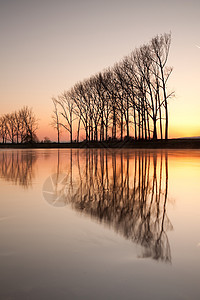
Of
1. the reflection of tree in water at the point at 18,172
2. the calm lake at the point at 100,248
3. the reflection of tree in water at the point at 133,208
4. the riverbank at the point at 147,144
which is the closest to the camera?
the calm lake at the point at 100,248

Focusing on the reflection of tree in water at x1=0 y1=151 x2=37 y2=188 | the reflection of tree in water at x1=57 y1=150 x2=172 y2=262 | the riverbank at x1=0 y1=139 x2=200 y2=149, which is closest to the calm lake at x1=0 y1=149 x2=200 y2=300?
the reflection of tree in water at x1=57 y1=150 x2=172 y2=262

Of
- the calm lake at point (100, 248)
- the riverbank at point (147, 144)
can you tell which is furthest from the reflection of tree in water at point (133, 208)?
the riverbank at point (147, 144)

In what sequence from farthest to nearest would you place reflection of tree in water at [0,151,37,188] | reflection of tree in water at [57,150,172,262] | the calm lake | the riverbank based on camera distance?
the riverbank < reflection of tree in water at [0,151,37,188] < reflection of tree in water at [57,150,172,262] < the calm lake

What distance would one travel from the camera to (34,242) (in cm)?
296

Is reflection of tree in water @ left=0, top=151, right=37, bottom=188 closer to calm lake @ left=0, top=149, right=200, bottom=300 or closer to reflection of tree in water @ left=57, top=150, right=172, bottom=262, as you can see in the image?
reflection of tree in water @ left=57, top=150, right=172, bottom=262

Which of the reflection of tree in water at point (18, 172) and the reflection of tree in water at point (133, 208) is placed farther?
the reflection of tree in water at point (18, 172)

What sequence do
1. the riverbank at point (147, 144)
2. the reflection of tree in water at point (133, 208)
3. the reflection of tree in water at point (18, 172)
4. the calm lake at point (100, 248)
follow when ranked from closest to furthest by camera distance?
the calm lake at point (100, 248) < the reflection of tree in water at point (133, 208) < the reflection of tree in water at point (18, 172) < the riverbank at point (147, 144)

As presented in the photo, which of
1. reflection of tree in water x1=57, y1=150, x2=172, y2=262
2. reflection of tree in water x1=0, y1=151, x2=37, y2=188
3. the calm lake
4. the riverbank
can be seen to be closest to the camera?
the calm lake

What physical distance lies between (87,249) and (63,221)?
1.10 meters

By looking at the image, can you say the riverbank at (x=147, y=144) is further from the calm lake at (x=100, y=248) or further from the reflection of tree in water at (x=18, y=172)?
the calm lake at (x=100, y=248)

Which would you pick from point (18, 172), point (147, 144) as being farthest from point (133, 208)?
point (147, 144)

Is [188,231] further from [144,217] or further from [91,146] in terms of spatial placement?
[91,146]

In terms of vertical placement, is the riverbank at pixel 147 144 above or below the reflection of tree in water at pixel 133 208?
above

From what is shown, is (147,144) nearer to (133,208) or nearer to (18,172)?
(18,172)
